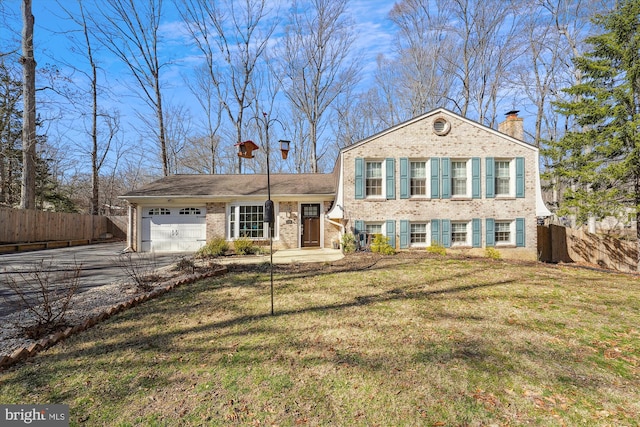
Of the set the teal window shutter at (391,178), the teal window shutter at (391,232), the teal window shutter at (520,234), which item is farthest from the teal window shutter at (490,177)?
the teal window shutter at (391,232)

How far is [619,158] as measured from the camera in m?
11.1

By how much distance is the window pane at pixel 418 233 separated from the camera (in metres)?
12.6

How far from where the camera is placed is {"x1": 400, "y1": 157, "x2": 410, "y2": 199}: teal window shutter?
12414 millimetres

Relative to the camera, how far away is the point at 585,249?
13.4 meters

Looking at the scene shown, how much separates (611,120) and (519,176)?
3567mm

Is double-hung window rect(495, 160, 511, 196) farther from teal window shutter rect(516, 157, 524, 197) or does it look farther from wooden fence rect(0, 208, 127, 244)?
wooden fence rect(0, 208, 127, 244)

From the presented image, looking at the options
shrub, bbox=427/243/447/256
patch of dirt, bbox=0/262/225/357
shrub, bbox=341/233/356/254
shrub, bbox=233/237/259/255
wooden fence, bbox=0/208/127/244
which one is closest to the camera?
patch of dirt, bbox=0/262/225/357

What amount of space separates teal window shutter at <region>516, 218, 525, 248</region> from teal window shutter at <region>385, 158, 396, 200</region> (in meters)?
5.57

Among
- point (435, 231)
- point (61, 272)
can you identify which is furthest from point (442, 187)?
point (61, 272)

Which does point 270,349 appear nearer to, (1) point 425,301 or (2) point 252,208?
(1) point 425,301

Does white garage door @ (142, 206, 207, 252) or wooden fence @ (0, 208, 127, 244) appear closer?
white garage door @ (142, 206, 207, 252)

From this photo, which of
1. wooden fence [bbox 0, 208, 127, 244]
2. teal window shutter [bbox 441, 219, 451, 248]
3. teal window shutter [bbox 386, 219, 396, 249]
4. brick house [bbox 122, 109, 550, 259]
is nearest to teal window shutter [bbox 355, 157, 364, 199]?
brick house [bbox 122, 109, 550, 259]

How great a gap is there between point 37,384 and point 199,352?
5.10 feet

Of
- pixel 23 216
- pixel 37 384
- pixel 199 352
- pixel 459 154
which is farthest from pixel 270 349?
pixel 23 216
